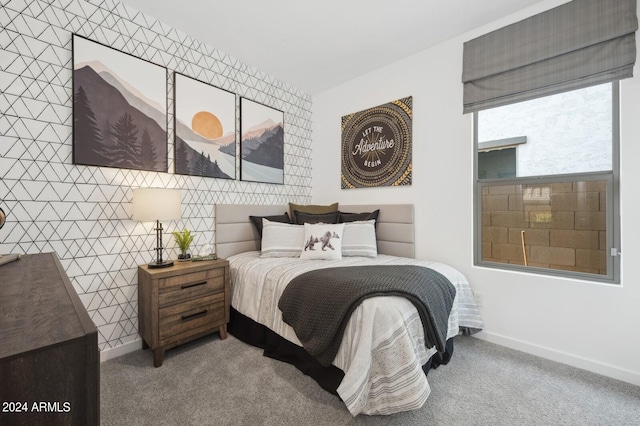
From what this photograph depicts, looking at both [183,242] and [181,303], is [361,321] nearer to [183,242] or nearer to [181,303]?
[181,303]

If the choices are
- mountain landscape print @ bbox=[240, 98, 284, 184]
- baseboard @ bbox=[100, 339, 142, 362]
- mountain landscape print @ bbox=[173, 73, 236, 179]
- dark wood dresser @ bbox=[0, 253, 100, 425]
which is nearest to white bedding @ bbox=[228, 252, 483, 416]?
dark wood dresser @ bbox=[0, 253, 100, 425]

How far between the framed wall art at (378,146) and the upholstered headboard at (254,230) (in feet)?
1.10

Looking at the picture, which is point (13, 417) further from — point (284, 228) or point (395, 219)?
point (395, 219)

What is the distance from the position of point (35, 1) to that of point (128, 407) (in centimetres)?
263

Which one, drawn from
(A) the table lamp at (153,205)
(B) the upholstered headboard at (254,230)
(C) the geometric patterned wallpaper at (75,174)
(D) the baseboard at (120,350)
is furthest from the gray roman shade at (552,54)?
(D) the baseboard at (120,350)

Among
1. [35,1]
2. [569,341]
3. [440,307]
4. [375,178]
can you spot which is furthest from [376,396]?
[35,1]

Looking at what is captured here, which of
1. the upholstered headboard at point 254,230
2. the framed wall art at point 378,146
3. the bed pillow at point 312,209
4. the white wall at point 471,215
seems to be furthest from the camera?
the bed pillow at point 312,209

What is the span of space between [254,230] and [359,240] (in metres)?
1.15

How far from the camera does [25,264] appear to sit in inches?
48.9

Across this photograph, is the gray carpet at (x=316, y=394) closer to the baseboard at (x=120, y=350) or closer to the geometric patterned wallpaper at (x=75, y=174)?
the baseboard at (x=120, y=350)

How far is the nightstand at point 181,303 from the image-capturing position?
1.98 m

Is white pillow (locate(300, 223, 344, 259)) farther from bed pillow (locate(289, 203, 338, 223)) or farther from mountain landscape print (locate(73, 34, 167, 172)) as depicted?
mountain landscape print (locate(73, 34, 167, 172))

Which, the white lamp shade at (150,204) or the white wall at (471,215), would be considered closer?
the white wall at (471,215)

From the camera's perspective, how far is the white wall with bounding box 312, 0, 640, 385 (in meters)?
1.86
